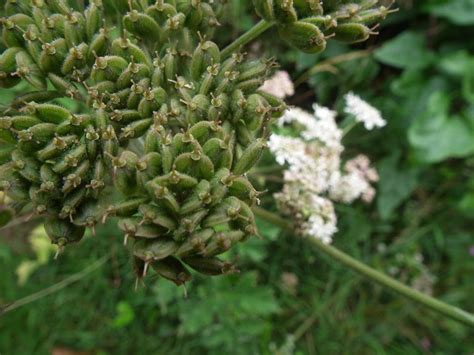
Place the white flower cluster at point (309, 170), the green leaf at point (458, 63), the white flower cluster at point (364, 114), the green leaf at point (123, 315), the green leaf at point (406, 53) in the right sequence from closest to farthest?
the white flower cluster at point (309, 170) < the white flower cluster at point (364, 114) < the green leaf at point (123, 315) < the green leaf at point (458, 63) < the green leaf at point (406, 53)

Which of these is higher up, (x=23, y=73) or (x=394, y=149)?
(x=23, y=73)

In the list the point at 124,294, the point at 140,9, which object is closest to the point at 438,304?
the point at 140,9

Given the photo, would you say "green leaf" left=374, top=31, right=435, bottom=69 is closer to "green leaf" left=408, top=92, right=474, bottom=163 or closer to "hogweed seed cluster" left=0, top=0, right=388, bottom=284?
"green leaf" left=408, top=92, right=474, bottom=163

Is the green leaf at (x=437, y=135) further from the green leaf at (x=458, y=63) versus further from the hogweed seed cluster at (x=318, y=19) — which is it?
the hogweed seed cluster at (x=318, y=19)

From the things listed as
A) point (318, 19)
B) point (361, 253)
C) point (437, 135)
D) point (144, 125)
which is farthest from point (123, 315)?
point (318, 19)

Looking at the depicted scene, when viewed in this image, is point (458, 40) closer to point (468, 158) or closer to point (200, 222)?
point (468, 158)

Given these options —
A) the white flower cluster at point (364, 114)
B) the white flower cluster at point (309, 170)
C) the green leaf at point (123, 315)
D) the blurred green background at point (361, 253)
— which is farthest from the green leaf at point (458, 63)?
the green leaf at point (123, 315)

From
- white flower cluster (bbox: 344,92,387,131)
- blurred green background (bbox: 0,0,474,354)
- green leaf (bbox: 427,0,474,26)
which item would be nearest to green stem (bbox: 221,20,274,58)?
white flower cluster (bbox: 344,92,387,131)
